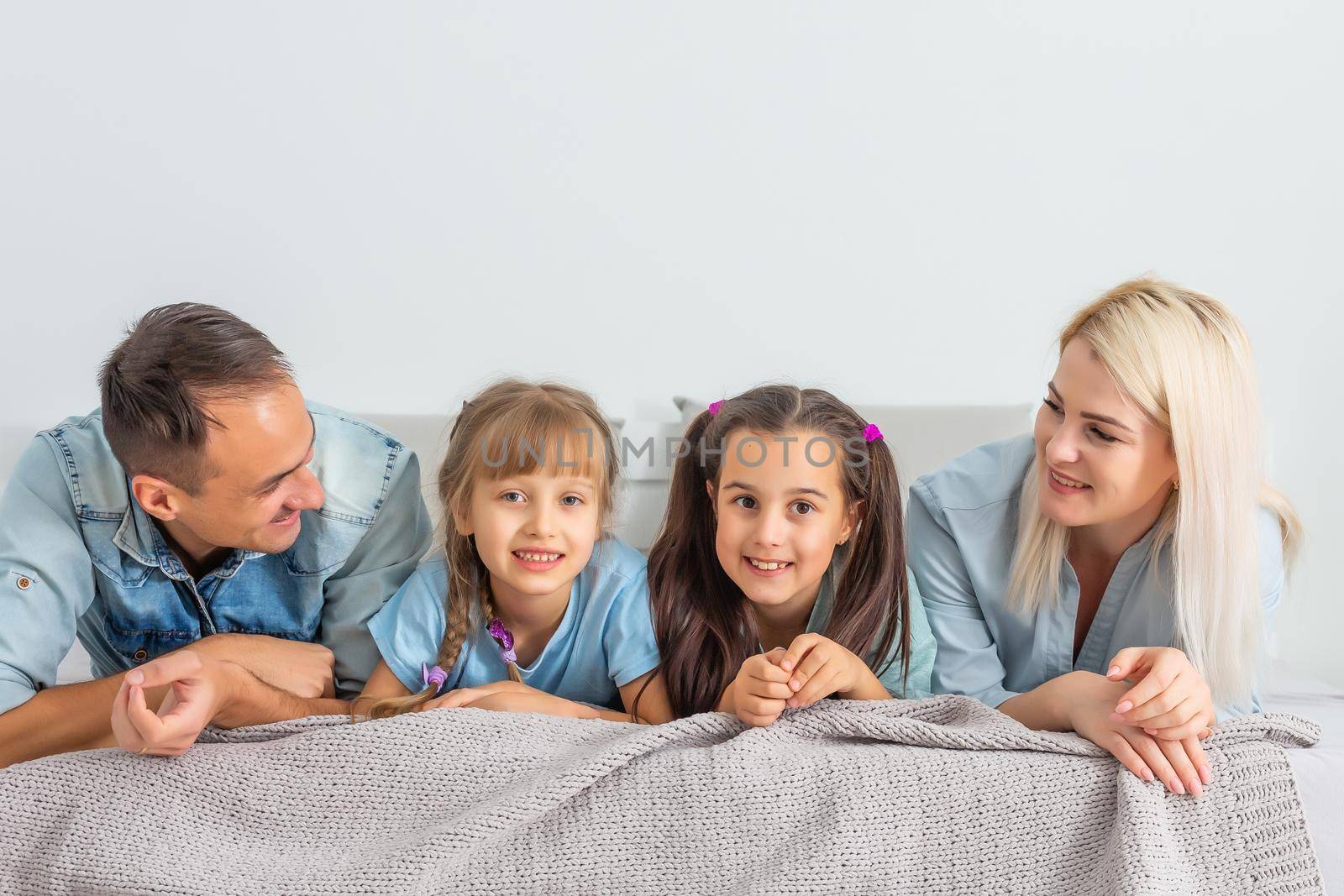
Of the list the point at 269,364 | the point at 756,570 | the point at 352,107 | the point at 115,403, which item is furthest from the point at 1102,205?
the point at 115,403

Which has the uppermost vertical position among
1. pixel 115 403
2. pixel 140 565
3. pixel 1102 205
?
pixel 1102 205

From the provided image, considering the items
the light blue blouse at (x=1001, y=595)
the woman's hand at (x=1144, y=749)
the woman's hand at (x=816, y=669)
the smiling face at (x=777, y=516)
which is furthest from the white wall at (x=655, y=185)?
the woman's hand at (x=1144, y=749)

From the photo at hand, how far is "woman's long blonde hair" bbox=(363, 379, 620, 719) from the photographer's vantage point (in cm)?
151

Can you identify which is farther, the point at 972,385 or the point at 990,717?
the point at 972,385

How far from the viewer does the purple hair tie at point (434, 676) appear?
1.51 metres

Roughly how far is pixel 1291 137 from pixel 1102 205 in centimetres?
45

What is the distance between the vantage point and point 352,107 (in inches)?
90.0

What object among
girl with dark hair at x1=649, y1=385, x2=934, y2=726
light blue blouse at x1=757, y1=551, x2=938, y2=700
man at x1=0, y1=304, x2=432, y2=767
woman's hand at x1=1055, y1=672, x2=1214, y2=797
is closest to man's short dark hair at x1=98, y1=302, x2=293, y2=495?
man at x1=0, y1=304, x2=432, y2=767

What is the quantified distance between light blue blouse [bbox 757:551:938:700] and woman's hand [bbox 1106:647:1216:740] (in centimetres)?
35

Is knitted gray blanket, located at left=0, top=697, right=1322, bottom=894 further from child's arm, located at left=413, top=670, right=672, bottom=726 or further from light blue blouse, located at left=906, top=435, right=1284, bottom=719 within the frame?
light blue blouse, located at left=906, top=435, right=1284, bottom=719

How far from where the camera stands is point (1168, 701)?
47.6 inches

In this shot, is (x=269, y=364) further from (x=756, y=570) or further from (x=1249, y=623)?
(x=1249, y=623)

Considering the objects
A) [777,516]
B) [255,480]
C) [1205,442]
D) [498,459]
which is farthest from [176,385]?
[1205,442]

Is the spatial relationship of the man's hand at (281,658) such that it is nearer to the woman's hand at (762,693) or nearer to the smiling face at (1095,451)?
the woman's hand at (762,693)
